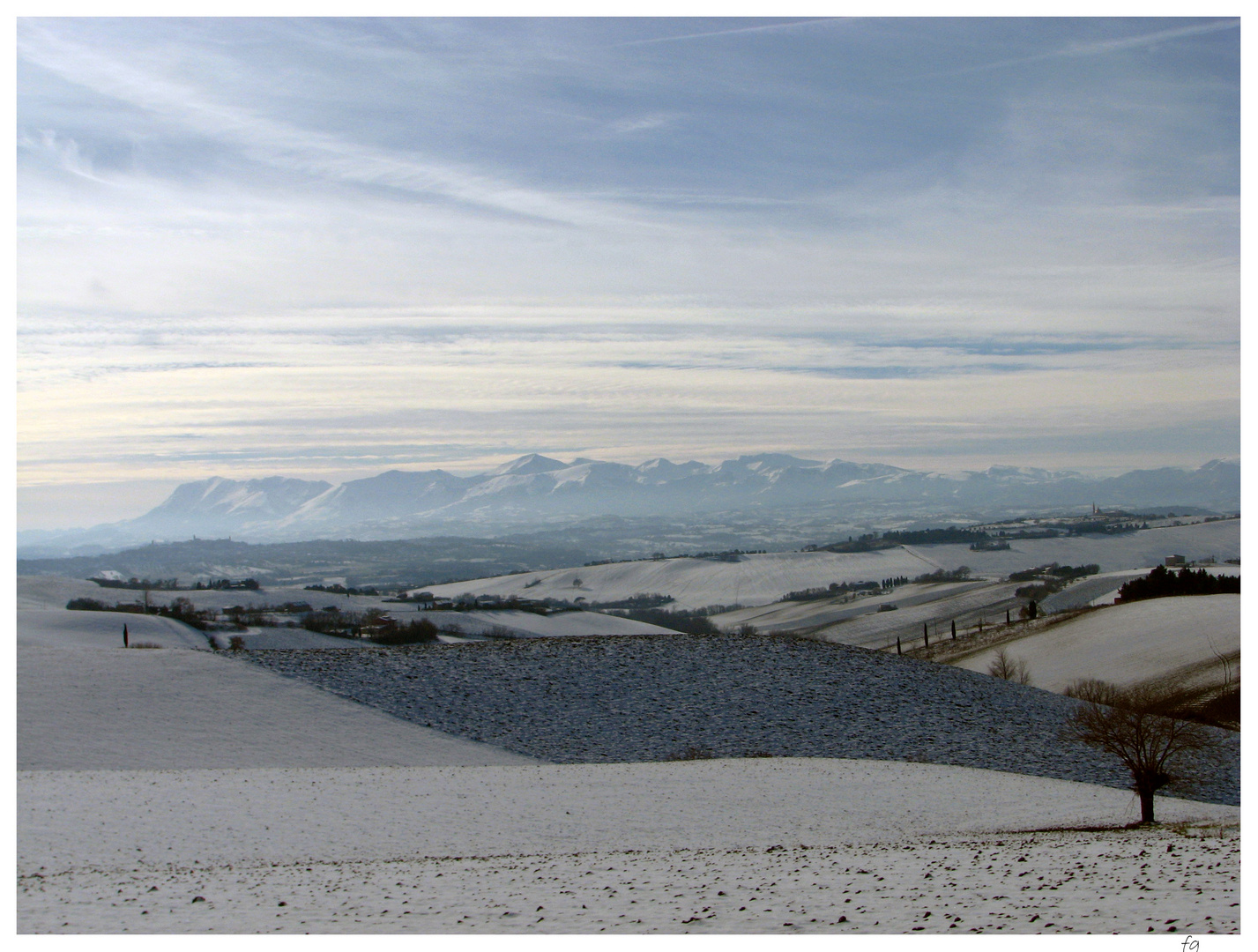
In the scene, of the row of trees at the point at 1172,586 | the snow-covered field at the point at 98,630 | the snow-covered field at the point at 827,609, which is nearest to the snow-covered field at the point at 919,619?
the snow-covered field at the point at 827,609

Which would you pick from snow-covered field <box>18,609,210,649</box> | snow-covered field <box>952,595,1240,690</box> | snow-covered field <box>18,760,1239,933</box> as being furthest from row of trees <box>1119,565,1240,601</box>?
snow-covered field <box>18,609,210,649</box>

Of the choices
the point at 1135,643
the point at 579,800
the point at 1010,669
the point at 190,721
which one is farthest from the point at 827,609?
the point at 579,800

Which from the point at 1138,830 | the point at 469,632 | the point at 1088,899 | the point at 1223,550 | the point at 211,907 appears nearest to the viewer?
the point at 1088,899

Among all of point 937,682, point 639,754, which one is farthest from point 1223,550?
point 639,754

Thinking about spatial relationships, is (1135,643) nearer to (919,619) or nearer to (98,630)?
(919,619)

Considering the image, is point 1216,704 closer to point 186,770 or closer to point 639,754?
point 639,754

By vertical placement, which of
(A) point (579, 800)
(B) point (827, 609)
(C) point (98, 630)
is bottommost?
(B) point (827, 609)

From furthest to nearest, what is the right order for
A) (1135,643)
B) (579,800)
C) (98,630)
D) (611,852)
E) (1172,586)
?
(1172,586)
(98,630)
(1135,643)
(579,800)
(611,852)
